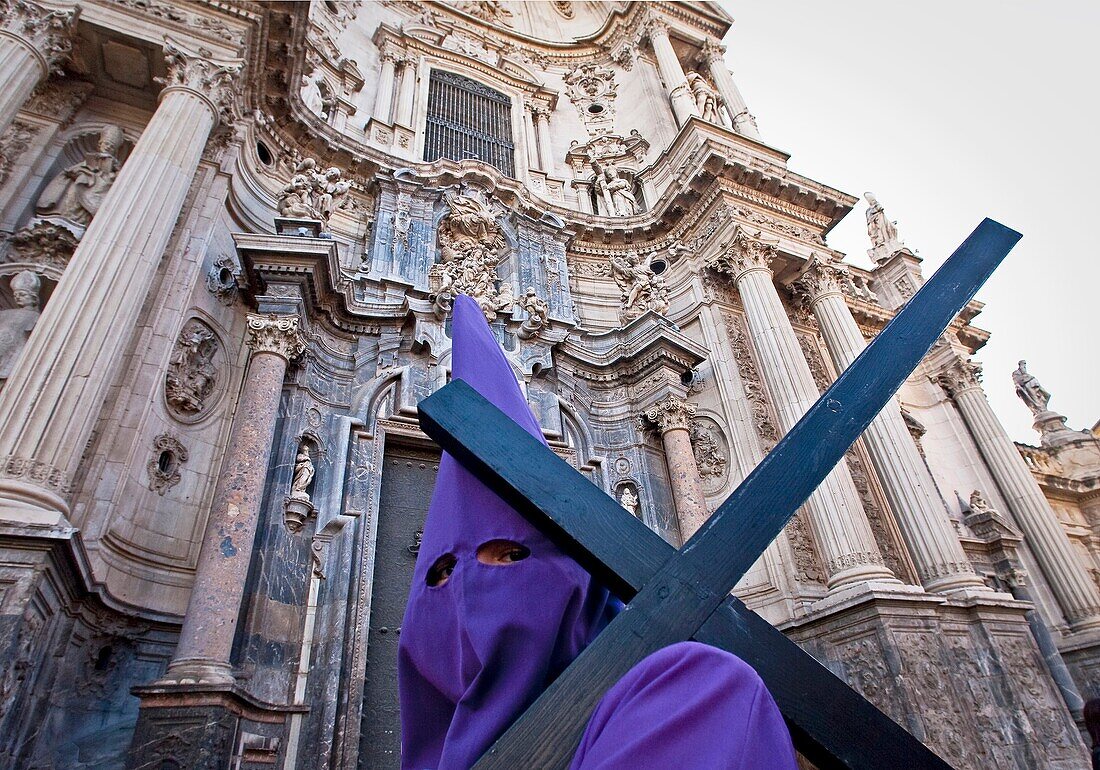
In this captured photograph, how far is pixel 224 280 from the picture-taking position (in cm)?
738

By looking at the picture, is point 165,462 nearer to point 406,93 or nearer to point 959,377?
point 406,93

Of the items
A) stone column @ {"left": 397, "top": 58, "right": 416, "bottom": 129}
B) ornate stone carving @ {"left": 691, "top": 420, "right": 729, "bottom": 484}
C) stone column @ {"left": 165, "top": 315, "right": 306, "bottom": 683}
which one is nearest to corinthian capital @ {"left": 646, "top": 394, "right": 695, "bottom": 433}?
ornate stone carving @ {"left": 691, "top": 420, "right": 729, "bottom": 484}

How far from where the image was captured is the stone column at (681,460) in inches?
320

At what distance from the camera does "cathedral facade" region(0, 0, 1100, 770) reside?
4.78 meters

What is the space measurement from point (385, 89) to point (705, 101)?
7306mm

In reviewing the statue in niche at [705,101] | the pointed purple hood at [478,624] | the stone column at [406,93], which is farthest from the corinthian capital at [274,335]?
the statue in niche at [705,101]

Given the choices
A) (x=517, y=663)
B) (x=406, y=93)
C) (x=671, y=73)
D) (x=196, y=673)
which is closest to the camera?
(x=517, y=663)

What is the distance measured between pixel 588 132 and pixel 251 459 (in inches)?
504

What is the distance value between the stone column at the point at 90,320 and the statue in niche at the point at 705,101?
10310 mm

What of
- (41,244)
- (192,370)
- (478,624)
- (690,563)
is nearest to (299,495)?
(192,370)

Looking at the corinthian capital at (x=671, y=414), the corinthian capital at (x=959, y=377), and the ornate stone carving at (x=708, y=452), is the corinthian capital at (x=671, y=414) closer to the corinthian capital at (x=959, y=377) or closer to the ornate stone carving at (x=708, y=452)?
the ornate stone carving at (x=708, y=452)

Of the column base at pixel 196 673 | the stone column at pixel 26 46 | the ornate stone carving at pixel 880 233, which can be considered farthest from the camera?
the ornate stone carving at pixel 880 233

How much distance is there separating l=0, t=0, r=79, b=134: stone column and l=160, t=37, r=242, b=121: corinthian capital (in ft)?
3.13

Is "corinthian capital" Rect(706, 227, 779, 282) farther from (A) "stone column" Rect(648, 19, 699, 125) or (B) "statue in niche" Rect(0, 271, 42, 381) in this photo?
(B) "statue in niche" Rect(0, 271, 42, 381)
